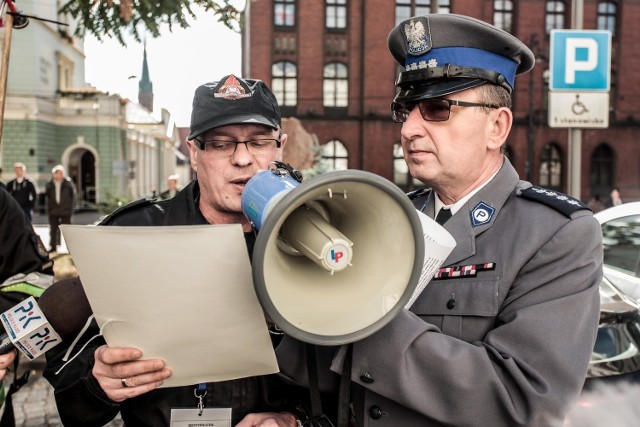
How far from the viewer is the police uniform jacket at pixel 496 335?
131 cm

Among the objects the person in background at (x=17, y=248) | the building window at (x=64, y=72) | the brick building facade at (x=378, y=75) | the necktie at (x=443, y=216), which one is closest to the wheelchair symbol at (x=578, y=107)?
the necktie at (x=443, y=216)

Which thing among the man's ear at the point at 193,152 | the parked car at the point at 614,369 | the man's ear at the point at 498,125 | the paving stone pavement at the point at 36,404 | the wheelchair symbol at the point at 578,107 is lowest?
the paving stone pavement at the point at 36,404

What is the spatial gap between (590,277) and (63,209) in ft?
39.0

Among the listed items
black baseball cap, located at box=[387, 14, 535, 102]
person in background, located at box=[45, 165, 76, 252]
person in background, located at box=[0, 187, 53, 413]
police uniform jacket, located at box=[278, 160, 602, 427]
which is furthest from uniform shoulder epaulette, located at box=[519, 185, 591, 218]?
person in background, located at box=[45, 165, 76, 252]

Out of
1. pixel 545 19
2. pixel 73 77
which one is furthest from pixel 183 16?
pixel 73 77

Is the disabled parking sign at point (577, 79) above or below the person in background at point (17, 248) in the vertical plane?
above

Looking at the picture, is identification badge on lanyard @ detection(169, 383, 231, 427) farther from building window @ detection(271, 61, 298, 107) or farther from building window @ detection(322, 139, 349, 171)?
building window @ detection(271, 61, 298, 107)

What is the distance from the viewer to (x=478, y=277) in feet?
4.95

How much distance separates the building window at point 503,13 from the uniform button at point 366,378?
2894cm

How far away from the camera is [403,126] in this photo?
1688mm

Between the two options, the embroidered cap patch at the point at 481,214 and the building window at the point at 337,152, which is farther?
the building window at the point at 337,152

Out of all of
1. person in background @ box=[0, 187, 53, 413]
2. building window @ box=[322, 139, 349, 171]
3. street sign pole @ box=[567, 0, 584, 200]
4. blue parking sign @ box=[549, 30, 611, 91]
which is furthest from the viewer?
building window @ box=[322, 139, 349, 171]

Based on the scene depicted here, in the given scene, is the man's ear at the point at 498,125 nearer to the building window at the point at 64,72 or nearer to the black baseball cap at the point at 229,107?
the black baseball cap at the point at 229,107

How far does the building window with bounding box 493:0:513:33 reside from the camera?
91.2ft
